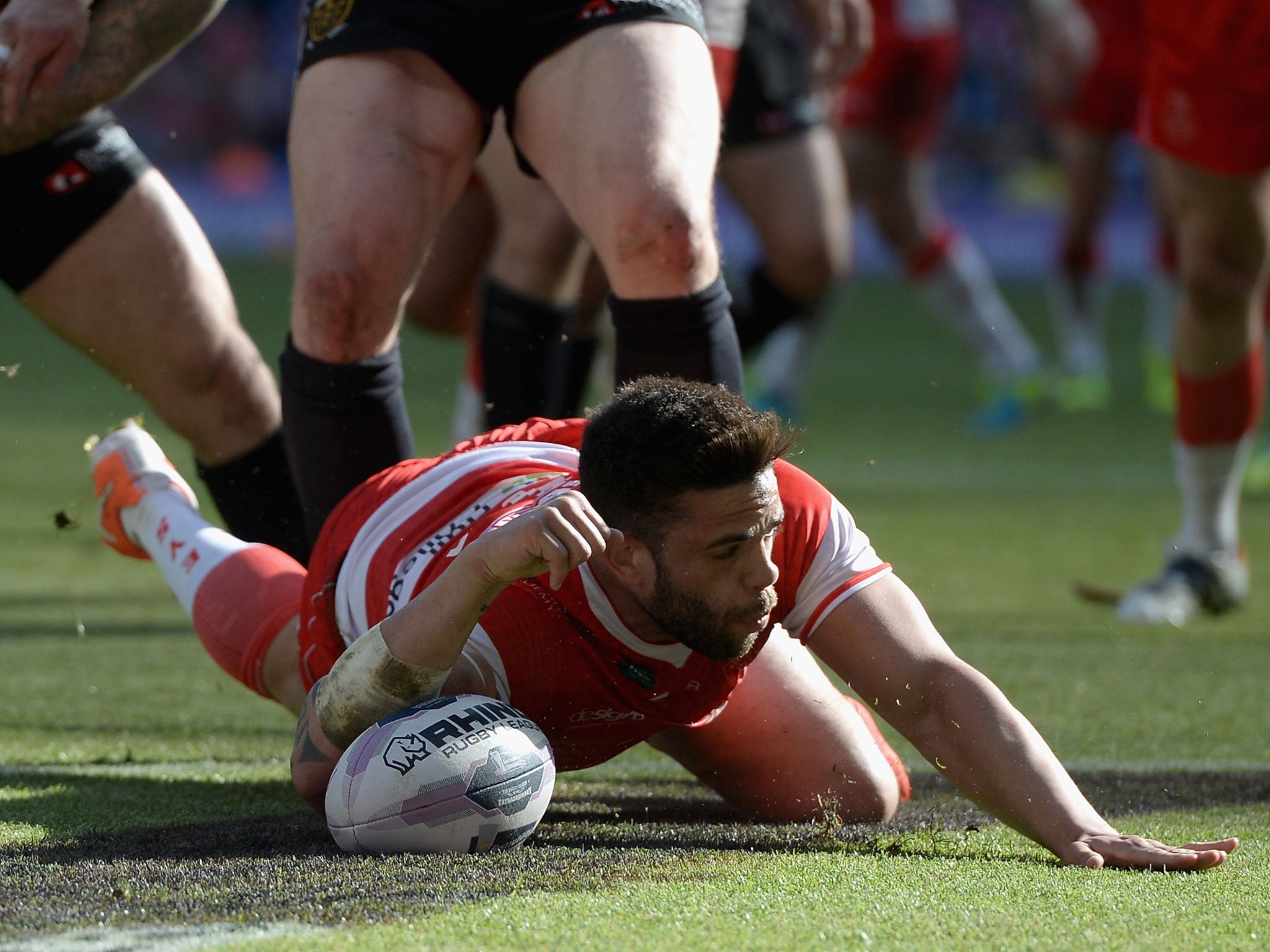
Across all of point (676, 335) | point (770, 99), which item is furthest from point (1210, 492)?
point (676, 335)

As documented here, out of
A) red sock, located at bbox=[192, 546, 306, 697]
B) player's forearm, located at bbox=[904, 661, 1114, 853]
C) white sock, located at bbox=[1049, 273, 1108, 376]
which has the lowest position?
white sock, located at bbox=[1049, 273, 1108, 376]

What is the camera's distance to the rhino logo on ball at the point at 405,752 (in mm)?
2250

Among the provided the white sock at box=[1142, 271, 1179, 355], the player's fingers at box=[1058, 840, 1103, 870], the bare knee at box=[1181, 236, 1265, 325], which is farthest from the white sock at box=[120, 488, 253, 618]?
the white sock at box=[1142, 271, 1179, 355]

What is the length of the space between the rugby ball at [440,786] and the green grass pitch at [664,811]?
0.05 metres

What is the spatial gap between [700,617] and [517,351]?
1918mm

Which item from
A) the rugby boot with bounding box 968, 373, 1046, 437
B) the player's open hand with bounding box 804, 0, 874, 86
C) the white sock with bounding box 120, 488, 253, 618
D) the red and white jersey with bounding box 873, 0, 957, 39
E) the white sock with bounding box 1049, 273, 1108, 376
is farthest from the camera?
the white sock with bounding box 1049, 273, 1108, 376

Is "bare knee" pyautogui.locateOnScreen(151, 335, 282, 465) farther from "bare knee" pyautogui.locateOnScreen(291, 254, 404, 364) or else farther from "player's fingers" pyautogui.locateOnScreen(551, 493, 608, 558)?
"player's fingers" pyautogui.locateOnScreen(551, 493, 608, 558)

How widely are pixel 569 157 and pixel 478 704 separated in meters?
1.02

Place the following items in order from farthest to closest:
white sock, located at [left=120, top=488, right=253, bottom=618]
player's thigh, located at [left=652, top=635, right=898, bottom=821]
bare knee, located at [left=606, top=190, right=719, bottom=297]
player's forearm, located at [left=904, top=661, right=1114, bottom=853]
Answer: white sock, located at [left=120, top=488, right=253, bottom=618], bare knee, located at [left=606, top=190, right=719, bottom=297], player's thigh, located at [left=652, top=635, right=898, bottom=821], player's forearm, located at [left=904, top=661, right=1114, bottom=853]

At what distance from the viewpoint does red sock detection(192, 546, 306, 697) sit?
118 inches

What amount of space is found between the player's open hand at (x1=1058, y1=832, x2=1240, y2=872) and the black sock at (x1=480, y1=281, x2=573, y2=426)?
2004 millimetres

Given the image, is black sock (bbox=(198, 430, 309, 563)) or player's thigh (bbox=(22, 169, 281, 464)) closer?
player's thigh (bbox=(22, 169, 281, 464))

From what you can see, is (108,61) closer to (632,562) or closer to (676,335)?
(676,335)

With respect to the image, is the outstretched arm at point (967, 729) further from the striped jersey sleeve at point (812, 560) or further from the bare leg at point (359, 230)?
the bare leg at point (359, 230)
